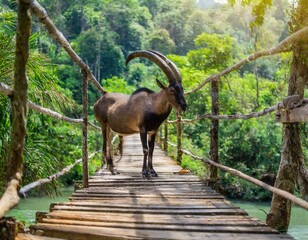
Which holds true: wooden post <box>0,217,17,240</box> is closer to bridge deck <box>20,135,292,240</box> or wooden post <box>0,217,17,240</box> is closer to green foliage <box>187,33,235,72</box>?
bridge deck <box>20,135,292,240</box>

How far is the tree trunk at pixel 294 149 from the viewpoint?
11.2ft

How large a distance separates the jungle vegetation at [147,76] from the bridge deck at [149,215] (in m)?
0.93

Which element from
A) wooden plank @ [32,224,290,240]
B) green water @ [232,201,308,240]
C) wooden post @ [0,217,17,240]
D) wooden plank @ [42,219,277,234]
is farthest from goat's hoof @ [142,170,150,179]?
green water @ [232,201,308,240]

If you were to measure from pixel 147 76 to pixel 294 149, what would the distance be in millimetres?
29240

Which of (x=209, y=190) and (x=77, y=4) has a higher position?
(x=77, y=4)

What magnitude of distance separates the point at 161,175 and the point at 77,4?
115 feet

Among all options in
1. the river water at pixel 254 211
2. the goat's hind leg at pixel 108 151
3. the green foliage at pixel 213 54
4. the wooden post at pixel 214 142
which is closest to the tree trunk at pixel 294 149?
the wooden post at pixel 214 142

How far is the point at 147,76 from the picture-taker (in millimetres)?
32531

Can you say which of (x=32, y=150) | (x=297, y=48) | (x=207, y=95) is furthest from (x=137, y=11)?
(x=297, y=48)

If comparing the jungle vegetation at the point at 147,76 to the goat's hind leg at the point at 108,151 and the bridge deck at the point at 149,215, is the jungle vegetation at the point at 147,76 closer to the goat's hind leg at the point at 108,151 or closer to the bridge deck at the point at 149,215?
the goat's hind leg at the point at 108,151

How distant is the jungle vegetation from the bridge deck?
933mm

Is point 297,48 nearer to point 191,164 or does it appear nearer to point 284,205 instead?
point 284,205

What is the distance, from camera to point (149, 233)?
2859 mm

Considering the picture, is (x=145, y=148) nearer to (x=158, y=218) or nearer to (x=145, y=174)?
(x=145, y=174)
